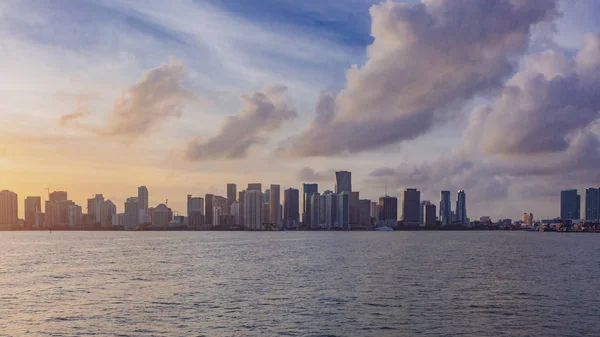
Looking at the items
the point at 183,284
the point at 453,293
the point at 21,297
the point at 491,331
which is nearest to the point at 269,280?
the point at 183,284

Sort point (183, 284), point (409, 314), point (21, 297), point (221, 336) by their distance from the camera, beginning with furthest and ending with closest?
1. point (183, 284)
2. point (21, 297)
3. point (409, 314)
4. point (221, 336)

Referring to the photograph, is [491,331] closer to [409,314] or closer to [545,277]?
[409,314]

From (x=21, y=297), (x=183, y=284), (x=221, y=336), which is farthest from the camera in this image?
(x=183, y=284)

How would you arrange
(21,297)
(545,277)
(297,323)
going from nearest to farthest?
(297,323), (21,297), (545,277)

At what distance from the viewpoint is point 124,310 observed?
69.1 meters

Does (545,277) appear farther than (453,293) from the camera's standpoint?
Yes

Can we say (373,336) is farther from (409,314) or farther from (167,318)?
(167,318)

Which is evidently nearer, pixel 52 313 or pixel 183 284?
pixel 52 313

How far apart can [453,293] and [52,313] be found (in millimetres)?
58851

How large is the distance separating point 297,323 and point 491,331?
2161 centimetres

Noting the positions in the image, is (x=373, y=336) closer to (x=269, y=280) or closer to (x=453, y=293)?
(x=453, y=293)

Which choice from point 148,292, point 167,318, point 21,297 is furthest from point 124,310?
point 21,297

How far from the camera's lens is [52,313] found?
67812mm

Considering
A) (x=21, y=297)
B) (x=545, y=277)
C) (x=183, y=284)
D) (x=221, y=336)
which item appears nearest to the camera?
(x=221, y=336)
